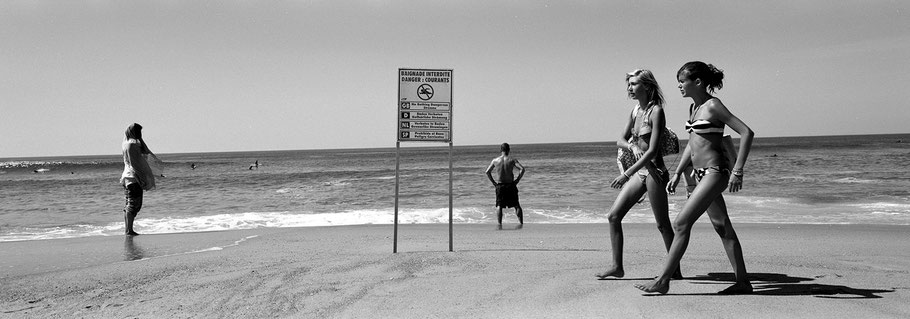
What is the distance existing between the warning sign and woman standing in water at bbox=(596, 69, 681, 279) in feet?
8.04

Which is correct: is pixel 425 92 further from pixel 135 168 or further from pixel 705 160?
pixel 135 168

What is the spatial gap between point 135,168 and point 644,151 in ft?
26.0

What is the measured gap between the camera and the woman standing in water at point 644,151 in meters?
4.48

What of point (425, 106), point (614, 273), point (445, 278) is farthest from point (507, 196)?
point (614, 273)

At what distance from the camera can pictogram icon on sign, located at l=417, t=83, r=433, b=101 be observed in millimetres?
6789

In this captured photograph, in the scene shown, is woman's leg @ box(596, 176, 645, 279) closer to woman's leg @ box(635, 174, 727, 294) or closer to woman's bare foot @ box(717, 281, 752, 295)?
woman's leg @ box(635, 174, 727, 294)

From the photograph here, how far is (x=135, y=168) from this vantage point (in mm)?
9320

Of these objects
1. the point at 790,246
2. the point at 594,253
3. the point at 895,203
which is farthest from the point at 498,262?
the point at 895,203

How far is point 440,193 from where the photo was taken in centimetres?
2105

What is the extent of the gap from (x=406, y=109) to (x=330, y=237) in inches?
133

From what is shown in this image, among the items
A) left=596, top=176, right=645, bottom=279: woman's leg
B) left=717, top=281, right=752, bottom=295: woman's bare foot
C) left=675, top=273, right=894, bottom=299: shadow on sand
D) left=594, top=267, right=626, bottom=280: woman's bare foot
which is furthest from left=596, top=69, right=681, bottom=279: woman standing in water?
left=675, top=273, right=894, bottom=299: shadow on sand

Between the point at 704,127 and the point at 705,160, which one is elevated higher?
the point at 704,127

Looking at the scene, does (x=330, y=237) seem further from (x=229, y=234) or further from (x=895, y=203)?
(x=895, y=203)

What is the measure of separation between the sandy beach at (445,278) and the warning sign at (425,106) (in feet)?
4.54
